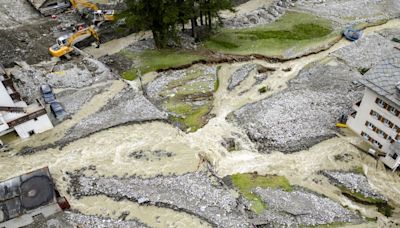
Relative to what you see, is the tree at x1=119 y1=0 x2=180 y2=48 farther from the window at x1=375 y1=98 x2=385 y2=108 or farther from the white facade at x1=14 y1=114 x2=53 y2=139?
the window at x1=375 y1=98 x2=385 y2=108

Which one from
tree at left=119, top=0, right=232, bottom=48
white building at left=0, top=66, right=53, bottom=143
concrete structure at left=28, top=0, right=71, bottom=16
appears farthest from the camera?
concrete structure at left=28, top=0, right=71, bottom=16

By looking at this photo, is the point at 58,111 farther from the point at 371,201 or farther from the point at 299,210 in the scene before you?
the point at 371,201

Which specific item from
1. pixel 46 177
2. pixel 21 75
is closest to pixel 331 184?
pixel 46 177

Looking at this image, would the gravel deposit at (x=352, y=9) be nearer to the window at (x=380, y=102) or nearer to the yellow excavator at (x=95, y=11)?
the window at (x=380, y=102)

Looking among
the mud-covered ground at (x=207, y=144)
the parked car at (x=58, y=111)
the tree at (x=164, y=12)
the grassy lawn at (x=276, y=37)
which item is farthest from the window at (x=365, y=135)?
the parked car at (x=58, y=111)

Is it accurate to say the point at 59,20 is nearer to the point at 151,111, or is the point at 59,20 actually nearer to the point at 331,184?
the point at 151,111

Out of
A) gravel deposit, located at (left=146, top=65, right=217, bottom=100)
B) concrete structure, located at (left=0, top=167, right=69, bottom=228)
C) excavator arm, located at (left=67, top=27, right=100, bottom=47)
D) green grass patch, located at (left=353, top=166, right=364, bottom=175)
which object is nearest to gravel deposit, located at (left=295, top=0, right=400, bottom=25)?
gravel deposit, located at (left=146, top=65, right=217, bottom=100)
